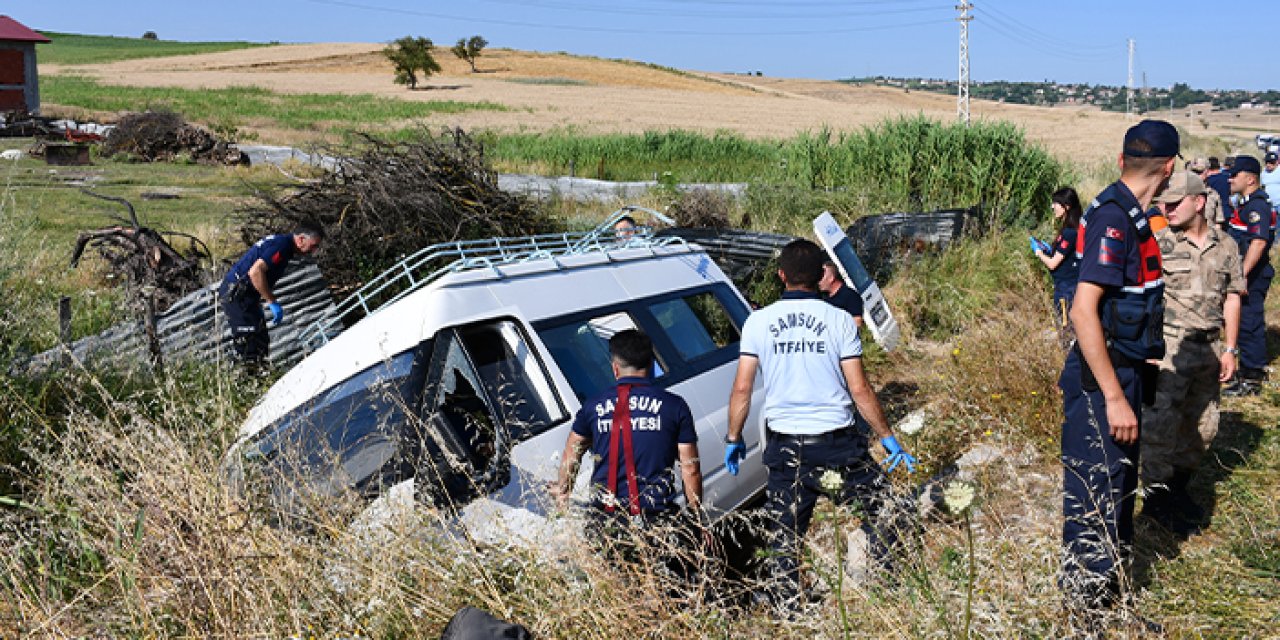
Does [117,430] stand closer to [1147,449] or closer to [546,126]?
[1147,449]

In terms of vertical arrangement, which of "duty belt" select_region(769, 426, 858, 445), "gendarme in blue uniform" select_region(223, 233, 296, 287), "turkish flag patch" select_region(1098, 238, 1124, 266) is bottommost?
"duty belt" select_region(769, 426, 858, 445)

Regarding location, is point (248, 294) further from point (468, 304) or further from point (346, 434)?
point (468, 304)

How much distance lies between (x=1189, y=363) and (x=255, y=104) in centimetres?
5796

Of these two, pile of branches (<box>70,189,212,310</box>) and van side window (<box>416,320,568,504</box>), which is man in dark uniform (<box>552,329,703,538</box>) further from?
pile of branches (<box>70,189,212,310</box>)

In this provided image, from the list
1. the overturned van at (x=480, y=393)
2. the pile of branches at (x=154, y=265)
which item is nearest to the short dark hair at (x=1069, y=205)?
the overturned van at (x=480, y=393)

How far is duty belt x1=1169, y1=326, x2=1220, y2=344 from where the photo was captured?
5.29 metres

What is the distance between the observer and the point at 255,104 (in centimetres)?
5616

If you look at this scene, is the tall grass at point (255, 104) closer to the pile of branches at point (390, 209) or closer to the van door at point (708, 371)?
the pile of branches at point (390, 209)

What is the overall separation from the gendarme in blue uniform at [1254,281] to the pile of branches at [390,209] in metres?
6.49

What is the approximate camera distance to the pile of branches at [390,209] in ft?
29.9

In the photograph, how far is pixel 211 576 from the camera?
3166mm

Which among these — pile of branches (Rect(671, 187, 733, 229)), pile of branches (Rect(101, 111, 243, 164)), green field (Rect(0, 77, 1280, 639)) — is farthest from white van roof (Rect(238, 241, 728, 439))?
pile of branches (Rect(101, 111, 243, 164))

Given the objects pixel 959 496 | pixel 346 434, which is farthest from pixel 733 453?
pixel 959 496

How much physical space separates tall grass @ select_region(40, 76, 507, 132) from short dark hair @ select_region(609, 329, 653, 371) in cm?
4057
